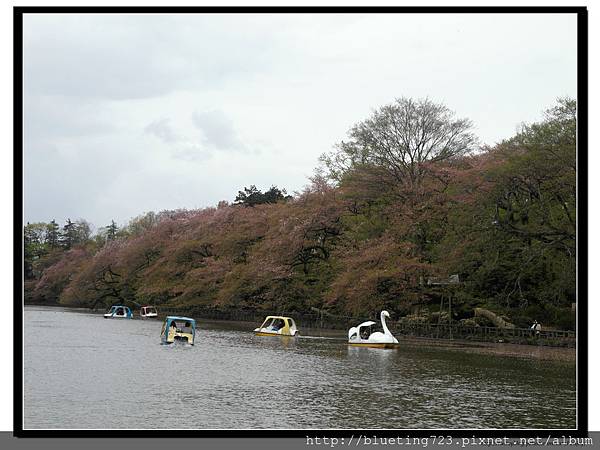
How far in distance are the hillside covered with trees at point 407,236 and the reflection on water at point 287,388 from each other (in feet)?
22.6

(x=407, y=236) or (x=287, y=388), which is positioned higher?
(x=407, y=236)

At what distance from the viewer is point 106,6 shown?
12.1 metres

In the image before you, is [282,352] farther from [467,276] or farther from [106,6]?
[106,6]

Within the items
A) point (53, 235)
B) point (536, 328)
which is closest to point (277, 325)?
point (536, 328)

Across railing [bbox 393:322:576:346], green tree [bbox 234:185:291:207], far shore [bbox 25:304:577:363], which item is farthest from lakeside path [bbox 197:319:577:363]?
green tree [bbox 234:185:291:207]

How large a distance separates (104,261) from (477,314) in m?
41.9

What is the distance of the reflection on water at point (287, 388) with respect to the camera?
13.1 metres

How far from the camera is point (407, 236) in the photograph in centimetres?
3712

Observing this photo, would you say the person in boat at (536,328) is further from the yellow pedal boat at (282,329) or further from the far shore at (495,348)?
the yellow pedal boat at (282,329)

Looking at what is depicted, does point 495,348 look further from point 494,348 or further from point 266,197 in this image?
point 266,197

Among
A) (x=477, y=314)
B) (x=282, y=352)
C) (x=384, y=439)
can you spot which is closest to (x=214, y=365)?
(x=282, y=352)

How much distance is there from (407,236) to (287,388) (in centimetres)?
2108

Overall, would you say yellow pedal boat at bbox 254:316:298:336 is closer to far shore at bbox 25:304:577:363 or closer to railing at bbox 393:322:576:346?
far shore at bbox 25:304:577:363

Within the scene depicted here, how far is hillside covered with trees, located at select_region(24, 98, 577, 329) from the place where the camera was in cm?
2975
